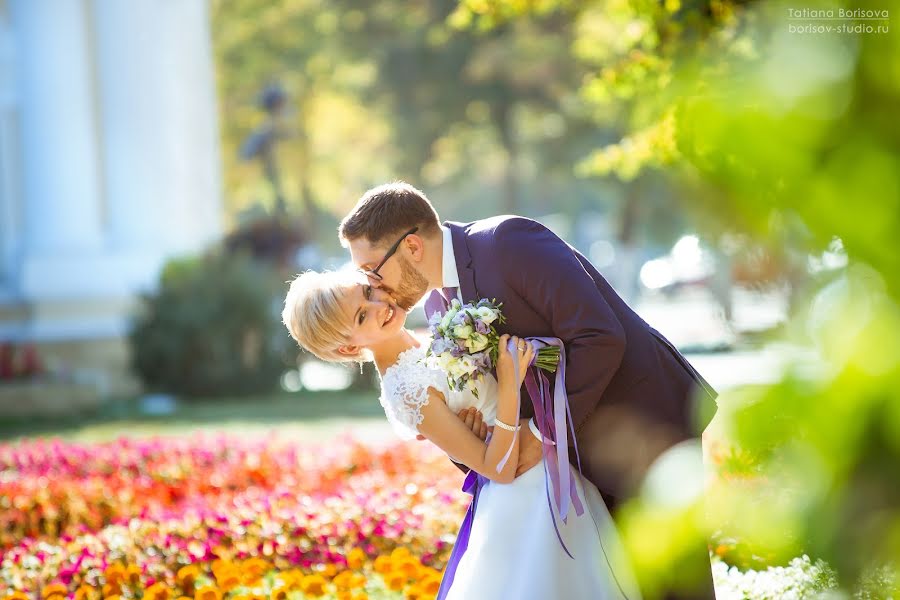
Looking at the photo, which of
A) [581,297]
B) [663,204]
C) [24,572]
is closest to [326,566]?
[24,572]

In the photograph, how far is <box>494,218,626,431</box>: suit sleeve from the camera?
2.93 m

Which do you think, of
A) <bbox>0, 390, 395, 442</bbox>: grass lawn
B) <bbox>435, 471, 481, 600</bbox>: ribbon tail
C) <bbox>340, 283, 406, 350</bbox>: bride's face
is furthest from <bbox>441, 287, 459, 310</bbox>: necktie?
<bbox>0, 390, 395, 442</bbox>: grass lawn

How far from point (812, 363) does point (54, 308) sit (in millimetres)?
16326

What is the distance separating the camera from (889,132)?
0.77 m

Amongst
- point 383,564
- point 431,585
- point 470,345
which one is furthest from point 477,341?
point 383,564

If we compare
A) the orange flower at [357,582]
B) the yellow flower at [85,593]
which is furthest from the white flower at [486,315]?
the yellow flower at [85,593]

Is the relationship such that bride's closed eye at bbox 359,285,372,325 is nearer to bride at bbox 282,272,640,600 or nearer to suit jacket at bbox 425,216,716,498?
bride at bbox 282,272,640,600

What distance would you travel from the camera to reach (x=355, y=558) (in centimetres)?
463

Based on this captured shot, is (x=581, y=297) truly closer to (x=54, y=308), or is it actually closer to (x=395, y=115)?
(x=54, y=308)

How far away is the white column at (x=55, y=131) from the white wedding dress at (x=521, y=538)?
554 inches

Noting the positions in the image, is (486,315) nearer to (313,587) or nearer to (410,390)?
(410,390)

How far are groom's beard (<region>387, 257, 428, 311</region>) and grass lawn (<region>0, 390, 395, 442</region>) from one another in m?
6.48

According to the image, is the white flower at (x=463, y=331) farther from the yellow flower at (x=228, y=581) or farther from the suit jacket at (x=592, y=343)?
the yellow flower at (x=228, y=581)

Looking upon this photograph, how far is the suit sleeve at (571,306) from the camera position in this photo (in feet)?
9.62
